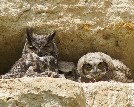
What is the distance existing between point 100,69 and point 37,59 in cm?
55

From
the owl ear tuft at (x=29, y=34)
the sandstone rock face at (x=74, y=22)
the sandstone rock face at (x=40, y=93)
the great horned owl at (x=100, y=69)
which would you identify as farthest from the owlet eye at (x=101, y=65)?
the sandstone rock face at (x=40, y=93)

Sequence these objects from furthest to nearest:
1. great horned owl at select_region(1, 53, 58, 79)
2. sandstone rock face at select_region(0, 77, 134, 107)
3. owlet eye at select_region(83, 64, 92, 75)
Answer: owlet eye at select_region(83, 64, 92, 75) < great horned owl at select_region(1, 53, 58, 79) < sandstone rock face at select_region(0, 77, 134, 107)

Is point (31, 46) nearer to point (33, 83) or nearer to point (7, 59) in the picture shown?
point (7, 59)

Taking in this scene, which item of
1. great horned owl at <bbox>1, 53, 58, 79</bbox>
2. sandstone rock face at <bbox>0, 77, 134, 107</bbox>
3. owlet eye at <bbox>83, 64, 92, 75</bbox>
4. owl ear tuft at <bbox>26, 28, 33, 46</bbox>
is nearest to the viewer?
sandstone rock face at <bbox>0, 77, 134, 107</bbox>

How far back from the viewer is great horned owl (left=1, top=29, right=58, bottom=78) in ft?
12.6

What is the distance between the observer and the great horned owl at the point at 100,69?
425cm

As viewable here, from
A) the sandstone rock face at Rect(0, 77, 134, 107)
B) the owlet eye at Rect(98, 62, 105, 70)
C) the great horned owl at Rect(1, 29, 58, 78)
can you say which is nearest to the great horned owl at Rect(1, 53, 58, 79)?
the great horned owl at Rect(1, 29, 58, 78)

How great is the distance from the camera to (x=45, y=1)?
4.33 meters

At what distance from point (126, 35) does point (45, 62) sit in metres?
0.60

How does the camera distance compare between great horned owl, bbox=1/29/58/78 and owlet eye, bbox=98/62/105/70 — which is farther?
owlet eye, bbox=98/62/105/70

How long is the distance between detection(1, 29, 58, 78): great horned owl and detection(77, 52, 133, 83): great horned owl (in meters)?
0.21

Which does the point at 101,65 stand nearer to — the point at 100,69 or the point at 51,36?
the point at 100,69

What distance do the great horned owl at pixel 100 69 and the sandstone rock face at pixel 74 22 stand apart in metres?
0.08

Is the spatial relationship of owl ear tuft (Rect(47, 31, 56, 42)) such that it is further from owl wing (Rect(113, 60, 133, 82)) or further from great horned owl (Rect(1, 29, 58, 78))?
owl wing (Rect(113, 60, 133, 82))
